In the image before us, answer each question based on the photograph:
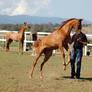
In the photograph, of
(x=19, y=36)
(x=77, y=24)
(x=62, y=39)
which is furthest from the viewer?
(x=19, y=36)

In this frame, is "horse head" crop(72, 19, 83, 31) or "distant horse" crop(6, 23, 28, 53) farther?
"distant horse" crop(6, 23, 28, 53)

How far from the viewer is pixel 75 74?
36.3ft

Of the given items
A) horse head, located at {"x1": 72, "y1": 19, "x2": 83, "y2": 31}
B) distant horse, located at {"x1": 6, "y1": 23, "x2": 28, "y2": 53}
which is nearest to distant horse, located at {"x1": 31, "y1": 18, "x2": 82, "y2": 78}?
horse head, located at {"x1": 72, "y1": 19, "x2": 83, "y2": 31}

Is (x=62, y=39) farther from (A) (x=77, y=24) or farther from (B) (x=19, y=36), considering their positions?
(B) (x=19, y=36)

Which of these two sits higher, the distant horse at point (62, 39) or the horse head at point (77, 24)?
the horse head at point (77, 24)

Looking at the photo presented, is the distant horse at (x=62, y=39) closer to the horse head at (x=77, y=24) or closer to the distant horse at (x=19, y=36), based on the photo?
the horse head at (x=77, y=24)

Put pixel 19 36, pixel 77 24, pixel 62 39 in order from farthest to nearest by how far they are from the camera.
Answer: pixel 19 36 < pixel 77 24 < pixel 62 39

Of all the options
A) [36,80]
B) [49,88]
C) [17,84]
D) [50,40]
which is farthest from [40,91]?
[50,40]

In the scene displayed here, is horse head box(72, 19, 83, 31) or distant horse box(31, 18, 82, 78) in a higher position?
horse head box(72, 19, 83, 31)

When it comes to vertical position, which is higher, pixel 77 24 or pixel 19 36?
pixel 77 24

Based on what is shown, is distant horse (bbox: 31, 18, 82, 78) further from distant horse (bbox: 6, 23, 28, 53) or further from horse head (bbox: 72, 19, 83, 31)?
distant horse (bbox: 6, 23, 28, 53)

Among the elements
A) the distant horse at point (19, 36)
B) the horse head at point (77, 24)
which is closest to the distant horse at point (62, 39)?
the horse head at point (77, 24)

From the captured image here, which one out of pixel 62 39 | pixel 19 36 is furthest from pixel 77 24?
pixel 19 36

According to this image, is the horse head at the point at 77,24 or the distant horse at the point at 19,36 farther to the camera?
the distant horse at the point at 19,36
